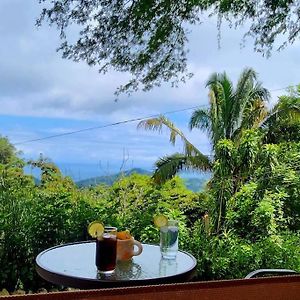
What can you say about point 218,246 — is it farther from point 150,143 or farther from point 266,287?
point 266,287

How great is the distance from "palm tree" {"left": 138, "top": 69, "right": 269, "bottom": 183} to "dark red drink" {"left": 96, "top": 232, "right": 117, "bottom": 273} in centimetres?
248

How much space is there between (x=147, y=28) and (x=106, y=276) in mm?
2281

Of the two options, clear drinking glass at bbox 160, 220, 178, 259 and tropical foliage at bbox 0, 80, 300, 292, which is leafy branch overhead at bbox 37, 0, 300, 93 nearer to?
tropical foliage at bbox 0, 80, 300, 292

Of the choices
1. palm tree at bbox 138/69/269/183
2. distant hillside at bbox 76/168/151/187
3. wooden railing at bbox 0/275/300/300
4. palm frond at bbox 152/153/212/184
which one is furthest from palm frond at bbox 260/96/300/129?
wooden railing at bbox 0/275/300/300

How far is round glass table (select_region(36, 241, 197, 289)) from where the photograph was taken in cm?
185

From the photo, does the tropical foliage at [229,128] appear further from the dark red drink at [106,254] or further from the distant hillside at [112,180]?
the dark red drink at [106,254]

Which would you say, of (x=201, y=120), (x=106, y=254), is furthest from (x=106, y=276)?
(x=201, y=120)

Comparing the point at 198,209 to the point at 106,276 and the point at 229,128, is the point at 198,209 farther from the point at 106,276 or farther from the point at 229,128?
the point at 106,276

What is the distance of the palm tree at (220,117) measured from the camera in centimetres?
463

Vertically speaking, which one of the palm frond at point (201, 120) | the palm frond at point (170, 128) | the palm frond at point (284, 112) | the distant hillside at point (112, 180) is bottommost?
the distant hillside at point (112, 180)

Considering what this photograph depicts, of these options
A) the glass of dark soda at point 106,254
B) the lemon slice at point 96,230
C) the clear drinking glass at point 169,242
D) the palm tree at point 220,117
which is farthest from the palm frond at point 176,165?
the glass of dark soda at point 106,254

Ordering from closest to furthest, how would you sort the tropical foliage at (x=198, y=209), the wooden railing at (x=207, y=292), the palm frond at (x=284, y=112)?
the wooden railing at (x=207, y=292), the tropical foliage at (x=198, y=209), the palm frond at (x=284, y=112)

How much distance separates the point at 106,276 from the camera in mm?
1891

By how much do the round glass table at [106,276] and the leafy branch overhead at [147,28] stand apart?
165 cm
